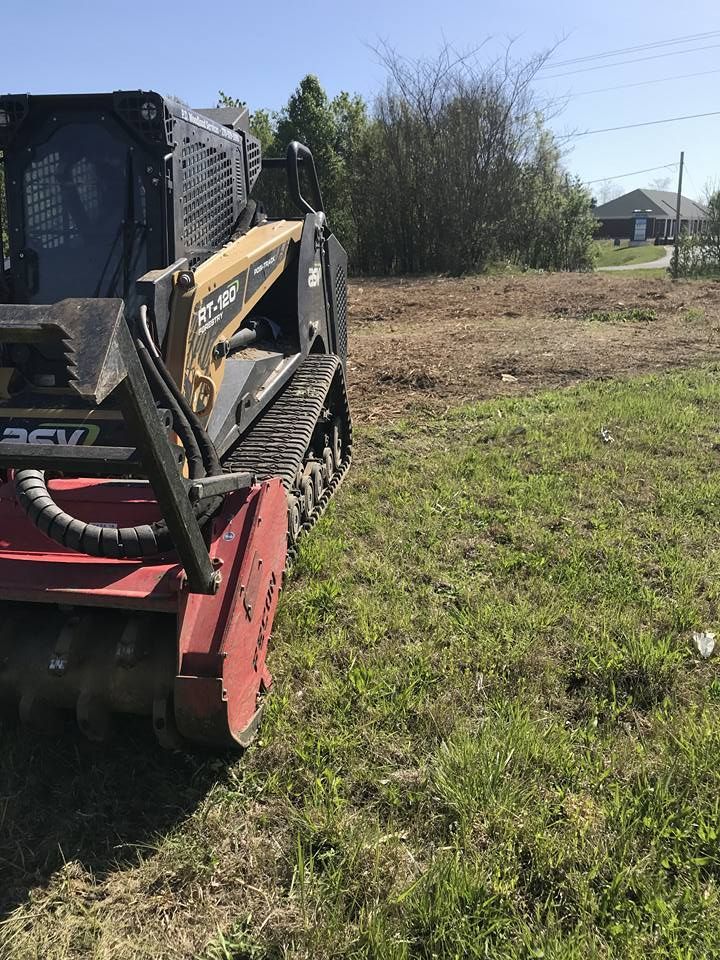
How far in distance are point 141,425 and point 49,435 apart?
1.13 meters

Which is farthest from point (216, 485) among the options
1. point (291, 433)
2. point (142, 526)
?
point (291, 433)

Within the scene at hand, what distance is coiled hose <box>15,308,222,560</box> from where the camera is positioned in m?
2.27

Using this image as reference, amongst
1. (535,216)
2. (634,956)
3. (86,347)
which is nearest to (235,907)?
(634,956)

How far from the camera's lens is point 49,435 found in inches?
108

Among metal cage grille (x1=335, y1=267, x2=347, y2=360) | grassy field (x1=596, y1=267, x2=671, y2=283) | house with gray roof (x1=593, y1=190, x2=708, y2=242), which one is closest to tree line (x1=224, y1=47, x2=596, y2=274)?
grassy field (x1=596, y1=267, x2=671, y2=283)

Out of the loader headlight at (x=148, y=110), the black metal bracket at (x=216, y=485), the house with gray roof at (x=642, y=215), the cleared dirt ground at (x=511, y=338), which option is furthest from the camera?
the house with gray roof at (x=642, y=215)

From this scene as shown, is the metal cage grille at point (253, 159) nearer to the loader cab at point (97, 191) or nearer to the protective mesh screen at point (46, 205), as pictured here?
the loader cab at point (97, 191)

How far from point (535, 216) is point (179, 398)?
23623mm

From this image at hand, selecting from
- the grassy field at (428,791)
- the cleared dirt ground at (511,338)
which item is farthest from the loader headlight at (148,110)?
the cleared dirt ground at (511,338)

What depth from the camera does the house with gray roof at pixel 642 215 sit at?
7119 centimetres

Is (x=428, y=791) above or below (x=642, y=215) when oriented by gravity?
below

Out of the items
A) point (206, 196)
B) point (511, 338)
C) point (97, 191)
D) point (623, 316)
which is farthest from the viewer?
point (623, 316)

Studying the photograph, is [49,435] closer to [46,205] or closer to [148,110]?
[46,205]

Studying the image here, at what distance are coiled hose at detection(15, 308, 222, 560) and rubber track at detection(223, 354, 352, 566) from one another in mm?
597
